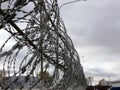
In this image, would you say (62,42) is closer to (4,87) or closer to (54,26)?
(54,26)

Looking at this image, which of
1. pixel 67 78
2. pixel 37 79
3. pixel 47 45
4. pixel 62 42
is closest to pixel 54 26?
pixel 47 45

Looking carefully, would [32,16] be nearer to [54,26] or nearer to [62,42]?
[54,26]

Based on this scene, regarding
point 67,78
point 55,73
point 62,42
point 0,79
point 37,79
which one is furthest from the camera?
point 67,78

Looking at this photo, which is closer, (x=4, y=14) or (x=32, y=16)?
(x=4, y=14)

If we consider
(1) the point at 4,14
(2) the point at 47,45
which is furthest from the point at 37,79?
(1) the point at 4,14

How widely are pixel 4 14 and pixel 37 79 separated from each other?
1.05m

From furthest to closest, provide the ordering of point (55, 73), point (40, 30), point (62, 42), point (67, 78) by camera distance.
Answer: point (67, 78)
point (62, 42)
point (55, 73)
point (40, 30)

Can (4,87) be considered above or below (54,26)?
below

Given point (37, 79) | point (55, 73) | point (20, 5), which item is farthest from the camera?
point (55, 73)

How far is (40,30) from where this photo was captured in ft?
11.4

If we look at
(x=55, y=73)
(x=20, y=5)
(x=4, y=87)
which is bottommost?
(x=4, y=87)

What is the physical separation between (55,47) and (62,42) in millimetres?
989

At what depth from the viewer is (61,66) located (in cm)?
509

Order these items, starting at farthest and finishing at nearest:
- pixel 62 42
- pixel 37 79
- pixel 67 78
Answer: pixel 67 78
pixel 62 42
pixel 37 79
